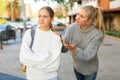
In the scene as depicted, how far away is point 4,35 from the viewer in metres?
24.0

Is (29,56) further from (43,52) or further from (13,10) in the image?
(13,10)

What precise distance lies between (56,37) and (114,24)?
3649 cm

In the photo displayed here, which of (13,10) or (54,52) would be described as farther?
(13,10)

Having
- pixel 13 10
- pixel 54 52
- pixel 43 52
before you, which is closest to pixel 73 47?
pixel 54 52

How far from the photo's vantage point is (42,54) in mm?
3582

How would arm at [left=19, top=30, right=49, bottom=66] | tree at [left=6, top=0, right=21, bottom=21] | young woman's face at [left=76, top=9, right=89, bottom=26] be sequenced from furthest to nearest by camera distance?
tree at [left=6, top=0, right=21, bottom=21] < young woman's face at [left=76, top=9, right=89, bottom=26] < arm at [left=19, top=30, right=49, bottom=66]

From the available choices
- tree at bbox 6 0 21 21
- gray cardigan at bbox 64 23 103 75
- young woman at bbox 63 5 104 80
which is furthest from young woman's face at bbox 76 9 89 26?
tree at bbox 6 0 21 21

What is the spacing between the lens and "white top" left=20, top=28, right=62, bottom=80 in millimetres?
3579

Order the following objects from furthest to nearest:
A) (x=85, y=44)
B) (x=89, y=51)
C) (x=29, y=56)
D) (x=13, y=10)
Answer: (x=13, y=10) < (x=85, y=44) < (x=89, y=51) < (x=29, y=56)

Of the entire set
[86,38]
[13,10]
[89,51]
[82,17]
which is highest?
[82,17]

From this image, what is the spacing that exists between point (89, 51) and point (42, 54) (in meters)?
0.62

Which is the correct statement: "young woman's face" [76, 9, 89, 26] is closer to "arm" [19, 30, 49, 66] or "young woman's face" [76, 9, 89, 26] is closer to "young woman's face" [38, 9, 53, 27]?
"young woman's face" [38, 9, 53, 27]

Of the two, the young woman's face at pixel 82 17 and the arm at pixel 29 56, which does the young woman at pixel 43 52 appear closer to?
the arm at pixel 29 56

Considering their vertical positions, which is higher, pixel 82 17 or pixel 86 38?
pixel 82 17
